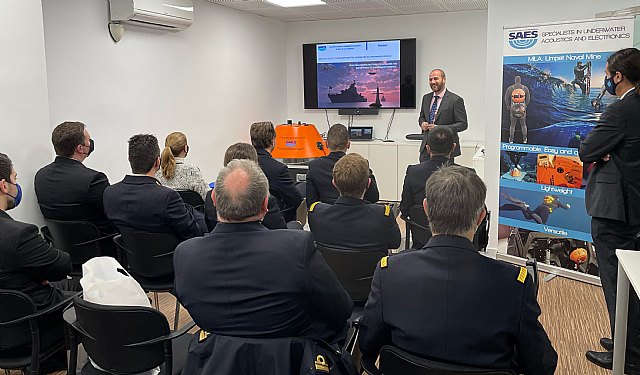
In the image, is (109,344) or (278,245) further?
(109,344)

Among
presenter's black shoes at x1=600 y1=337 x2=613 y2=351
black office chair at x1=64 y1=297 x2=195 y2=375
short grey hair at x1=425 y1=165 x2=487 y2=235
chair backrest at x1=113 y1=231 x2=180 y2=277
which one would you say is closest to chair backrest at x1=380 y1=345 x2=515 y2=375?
short grey hair at x1=425 y1=165 x2=487 y2=235

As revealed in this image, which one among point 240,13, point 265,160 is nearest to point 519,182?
point 265,160

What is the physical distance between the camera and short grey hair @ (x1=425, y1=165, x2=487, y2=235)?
1.73m

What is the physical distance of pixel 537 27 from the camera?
4547 millimetres

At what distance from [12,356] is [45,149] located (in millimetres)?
1290

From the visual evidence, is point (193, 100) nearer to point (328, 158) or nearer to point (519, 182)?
point (328, 158)

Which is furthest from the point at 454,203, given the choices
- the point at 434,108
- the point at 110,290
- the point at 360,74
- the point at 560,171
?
the point at 360,74

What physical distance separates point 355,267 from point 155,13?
12.3 ft

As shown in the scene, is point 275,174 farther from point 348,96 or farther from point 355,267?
point 348,96

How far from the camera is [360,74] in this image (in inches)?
321

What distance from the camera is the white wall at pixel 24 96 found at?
3037 mm

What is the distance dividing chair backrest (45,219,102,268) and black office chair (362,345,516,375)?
2.18 metres

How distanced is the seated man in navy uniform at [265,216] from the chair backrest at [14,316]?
1.19m

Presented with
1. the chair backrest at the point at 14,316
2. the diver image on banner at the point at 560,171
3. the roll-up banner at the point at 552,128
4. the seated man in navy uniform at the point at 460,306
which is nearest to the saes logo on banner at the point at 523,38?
the roll-up banner at the point at 552,128
